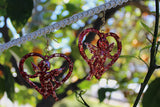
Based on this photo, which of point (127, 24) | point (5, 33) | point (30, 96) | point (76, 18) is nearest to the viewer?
point (76, 18)

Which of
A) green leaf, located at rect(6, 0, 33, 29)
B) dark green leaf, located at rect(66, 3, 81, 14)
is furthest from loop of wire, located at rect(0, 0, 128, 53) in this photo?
dark green leaf, located at rect(66, 3, 81, 14)

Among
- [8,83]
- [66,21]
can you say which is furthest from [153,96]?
[8,83]

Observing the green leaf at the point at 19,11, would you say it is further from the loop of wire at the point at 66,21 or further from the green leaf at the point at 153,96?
the green leaf at the point at 153,96

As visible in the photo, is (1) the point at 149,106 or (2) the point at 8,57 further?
(2) the point at 8,57

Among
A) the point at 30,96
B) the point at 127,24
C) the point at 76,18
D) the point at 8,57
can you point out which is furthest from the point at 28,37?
the point at 127,24

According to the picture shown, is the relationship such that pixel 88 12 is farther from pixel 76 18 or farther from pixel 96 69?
pixel 96 69

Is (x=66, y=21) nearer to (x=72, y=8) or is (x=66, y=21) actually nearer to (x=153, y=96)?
(x=153, y=96)

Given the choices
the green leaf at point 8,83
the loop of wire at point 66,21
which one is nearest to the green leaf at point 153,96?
the loop of wire at point 66,21
